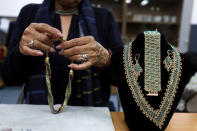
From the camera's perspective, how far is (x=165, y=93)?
14.6 inches

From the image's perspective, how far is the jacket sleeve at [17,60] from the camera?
0.53m

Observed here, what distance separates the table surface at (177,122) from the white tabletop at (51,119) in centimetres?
2

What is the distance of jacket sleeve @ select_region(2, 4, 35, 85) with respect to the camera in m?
0.53

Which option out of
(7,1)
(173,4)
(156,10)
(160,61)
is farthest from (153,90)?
(173,4)

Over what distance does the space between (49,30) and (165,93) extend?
25cm

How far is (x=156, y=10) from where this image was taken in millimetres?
1981

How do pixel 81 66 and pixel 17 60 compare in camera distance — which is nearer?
pixel 81 66

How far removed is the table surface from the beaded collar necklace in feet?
0.12

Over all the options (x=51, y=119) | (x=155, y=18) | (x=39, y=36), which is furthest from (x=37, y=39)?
(x=155, y=18)

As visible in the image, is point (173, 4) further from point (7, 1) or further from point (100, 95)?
point (100, 95)

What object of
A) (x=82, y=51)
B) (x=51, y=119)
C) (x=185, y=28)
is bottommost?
(x=185, y=28)

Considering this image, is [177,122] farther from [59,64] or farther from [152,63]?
[59,64]

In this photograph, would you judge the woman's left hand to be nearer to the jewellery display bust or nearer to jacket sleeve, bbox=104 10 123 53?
the jewellery display bust

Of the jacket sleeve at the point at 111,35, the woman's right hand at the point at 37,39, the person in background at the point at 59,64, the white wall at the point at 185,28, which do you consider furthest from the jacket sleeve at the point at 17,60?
the white wall at the point at 185,28
